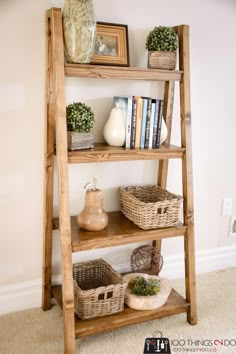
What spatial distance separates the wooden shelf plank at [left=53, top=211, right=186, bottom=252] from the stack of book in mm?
397

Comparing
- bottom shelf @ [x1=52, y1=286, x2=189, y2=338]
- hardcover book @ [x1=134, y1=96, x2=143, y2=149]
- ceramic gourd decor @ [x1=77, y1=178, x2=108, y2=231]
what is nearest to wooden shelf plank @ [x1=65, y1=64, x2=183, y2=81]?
hardcover book @ [x1=134, y1=96, x2=143, y2=149]

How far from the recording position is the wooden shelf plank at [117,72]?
A: 1.57m

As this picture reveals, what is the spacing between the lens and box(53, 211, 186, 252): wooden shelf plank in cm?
168

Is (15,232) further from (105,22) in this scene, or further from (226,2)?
(226,2)

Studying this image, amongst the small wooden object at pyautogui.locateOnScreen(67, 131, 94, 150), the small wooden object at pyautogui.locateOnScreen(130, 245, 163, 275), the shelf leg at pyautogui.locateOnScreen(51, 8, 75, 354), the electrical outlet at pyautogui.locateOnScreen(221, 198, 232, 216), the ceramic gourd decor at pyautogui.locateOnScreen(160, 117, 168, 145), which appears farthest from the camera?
the electrical outlet at pyautogui.locateOnScreen(221, 198, 232, 216)

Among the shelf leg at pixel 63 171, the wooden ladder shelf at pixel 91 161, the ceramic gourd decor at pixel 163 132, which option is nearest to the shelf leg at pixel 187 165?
the wooden ladder shelf at pixel 91 161

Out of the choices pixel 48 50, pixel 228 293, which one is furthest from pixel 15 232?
pixel 228 293

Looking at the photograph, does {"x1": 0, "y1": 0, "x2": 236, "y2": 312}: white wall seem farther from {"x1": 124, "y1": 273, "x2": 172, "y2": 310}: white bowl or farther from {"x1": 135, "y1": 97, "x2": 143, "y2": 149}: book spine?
{"x1": 124, "y1": 273, "x2": 172, "y2": 310}: white bowl

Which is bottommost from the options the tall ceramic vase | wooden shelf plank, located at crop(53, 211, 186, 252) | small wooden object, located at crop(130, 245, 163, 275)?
small wooden object, located at crop(130, 245, 163, 275)

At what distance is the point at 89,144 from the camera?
5.60ft

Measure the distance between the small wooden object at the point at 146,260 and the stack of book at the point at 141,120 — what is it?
0.67 meters

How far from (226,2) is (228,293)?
1.67 metres

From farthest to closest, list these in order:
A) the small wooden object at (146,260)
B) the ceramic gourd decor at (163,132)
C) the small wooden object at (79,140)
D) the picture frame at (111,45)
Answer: the small wooden object at (146,260) → the ceramic gourd decor at (163,132) → the picture frame at (111,45) → the small wooden object at (79,140)

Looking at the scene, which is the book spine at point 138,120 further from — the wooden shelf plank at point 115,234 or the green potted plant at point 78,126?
the wooden shelf plank at point 115,234
